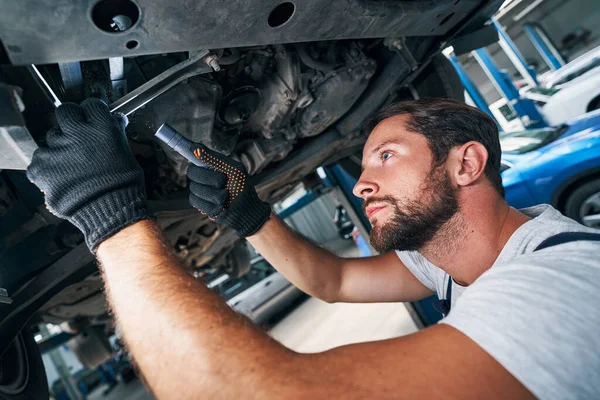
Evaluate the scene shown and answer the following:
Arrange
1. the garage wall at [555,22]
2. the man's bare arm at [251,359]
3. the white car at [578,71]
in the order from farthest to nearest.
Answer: the garage wall at [555,22], the white car at [578,71], the man's bare arm at [251,359]

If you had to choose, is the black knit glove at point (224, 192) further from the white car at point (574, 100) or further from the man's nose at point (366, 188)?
the white car at point (574, 100)

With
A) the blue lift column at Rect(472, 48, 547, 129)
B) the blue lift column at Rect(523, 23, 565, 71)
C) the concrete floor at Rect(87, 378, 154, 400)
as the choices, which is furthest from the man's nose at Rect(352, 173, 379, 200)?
the blue lift column at Rect(523, 23, 565, 71)

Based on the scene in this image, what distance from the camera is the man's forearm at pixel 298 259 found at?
1.19 metres

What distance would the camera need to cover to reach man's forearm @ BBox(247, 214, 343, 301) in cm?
119

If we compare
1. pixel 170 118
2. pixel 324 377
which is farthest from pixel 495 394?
pixel 170 118

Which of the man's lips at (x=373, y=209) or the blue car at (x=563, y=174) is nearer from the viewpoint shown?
the man's lips at (x=373, y=209)

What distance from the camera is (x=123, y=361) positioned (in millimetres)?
6207

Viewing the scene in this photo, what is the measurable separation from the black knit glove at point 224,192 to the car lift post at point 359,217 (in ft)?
5.43

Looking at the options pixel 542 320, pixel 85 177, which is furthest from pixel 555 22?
pixel 85 177

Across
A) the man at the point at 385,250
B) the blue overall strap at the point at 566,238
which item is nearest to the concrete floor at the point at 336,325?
the man at the point at 385,250

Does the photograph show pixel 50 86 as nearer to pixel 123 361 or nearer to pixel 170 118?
pixel 170 118

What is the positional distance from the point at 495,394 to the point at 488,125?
0.91m

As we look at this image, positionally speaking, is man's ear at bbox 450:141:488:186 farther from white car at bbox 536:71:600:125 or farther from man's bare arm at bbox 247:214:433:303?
white car at bbox 536:71:600:125

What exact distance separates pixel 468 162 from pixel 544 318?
0.56 metres
